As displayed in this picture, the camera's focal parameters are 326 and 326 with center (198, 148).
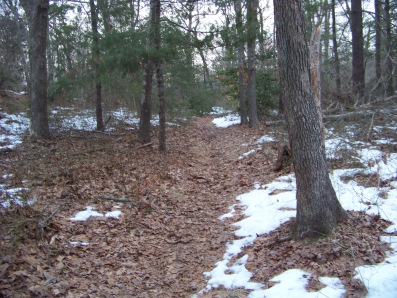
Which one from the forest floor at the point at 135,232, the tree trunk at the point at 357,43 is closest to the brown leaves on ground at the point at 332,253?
the forest floor at the point at 135,232

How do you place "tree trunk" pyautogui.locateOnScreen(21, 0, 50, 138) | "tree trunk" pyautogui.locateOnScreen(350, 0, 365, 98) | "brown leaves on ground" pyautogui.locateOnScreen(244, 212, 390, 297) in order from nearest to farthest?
"brown leaves on ground" pyautogui.locateOnScreen(244, 212, 390, 297), "tree trunk" pyautogui.locateOnScreen(21, 0, 50, 138), "tree trunk" pyautogui.locateOnScreen(350, 0, 365, 98)

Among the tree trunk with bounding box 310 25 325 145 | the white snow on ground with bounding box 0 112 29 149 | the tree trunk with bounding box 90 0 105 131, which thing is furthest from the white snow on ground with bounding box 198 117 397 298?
the white snow on ground with bounding box 0 112 29 149

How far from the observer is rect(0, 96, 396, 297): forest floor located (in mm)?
4168

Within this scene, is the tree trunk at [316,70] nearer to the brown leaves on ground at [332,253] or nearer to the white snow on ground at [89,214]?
the brown leaves on ground at [332,253]

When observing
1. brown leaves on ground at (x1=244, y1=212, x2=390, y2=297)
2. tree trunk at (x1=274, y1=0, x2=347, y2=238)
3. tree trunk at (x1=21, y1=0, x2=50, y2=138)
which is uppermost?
tree trunk at (x1=21, y1=0, x2=50, y2=138)

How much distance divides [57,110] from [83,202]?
517 inches

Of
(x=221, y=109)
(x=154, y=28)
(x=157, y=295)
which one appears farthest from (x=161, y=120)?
(x=221, y=109)

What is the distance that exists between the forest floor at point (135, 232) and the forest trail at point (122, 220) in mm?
18

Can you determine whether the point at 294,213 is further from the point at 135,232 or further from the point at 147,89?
the point at 147,89

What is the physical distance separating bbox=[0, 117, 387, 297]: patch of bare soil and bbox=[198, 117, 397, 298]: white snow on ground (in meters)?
0.16

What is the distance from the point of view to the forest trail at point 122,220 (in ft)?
14.3

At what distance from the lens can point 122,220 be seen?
6.24 meters

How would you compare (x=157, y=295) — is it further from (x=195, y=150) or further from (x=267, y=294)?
(x=195, y=150)

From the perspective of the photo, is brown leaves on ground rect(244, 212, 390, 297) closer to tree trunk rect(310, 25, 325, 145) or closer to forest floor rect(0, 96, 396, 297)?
forest floor rect(0, 96, 396, 297)
